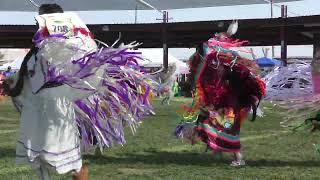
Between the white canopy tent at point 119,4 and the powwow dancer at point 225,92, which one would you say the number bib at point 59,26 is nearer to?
the powwow dancer at point 225,92

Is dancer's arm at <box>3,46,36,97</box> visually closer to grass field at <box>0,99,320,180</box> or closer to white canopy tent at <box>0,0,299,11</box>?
grass field at <box>0,99,320,180</box>

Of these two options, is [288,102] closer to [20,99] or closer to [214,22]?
[20,99]

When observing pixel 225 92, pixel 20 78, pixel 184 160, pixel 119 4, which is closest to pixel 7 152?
pixel 184 160

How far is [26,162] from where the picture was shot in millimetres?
4281

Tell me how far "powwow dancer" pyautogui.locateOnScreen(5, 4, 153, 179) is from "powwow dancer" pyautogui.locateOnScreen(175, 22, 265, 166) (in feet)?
8.24

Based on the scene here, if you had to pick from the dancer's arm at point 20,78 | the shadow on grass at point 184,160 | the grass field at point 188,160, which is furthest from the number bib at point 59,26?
the shadow on grass at point 184,160

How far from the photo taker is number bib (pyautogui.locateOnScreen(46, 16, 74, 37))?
4344mm

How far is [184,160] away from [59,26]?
141 inches

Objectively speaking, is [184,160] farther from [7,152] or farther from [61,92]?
[61,92]

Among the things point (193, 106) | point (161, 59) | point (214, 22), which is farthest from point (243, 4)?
point (193, 106)

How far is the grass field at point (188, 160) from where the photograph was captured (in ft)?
21.0

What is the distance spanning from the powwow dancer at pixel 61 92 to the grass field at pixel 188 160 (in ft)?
5.63

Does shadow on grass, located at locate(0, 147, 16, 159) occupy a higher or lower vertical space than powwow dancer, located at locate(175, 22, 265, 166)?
lower

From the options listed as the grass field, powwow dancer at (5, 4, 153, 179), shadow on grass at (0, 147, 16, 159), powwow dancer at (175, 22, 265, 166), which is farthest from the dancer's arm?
shadow on grass at (0, 147, 16, 159)
